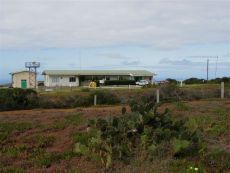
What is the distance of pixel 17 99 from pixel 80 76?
46.0 metres

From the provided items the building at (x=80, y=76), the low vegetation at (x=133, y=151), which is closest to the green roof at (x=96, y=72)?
the building at (x=80, y=76)

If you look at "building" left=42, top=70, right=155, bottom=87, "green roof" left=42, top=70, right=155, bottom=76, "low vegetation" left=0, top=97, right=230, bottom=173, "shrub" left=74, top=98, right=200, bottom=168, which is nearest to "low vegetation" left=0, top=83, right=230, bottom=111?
"low vegetation" left=0, top=97, right=230, bottom=173

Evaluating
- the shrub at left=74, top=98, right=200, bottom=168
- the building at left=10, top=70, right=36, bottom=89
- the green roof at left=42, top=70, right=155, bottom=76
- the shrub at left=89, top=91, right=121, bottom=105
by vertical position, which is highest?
the green roof at left=42, top=70, right=155, bottom=76

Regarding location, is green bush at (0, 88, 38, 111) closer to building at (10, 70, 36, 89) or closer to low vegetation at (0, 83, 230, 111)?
low vegetation at (0, 83, 230, 111)

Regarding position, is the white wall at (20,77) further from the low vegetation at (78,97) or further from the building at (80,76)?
the low vegetation at (78,97)

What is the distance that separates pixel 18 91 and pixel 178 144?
2644 cm

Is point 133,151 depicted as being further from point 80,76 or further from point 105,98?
point 80,76

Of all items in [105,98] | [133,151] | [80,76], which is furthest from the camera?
[80,76]

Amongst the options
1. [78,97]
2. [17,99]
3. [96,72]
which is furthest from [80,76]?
[17,99]

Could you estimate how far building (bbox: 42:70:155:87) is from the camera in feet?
254

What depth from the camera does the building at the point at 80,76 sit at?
77.5m

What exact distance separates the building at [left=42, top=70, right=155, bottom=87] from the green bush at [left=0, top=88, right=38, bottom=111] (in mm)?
43579

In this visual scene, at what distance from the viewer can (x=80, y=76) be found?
78.3 m

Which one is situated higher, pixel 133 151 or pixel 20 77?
pixel 20 77
